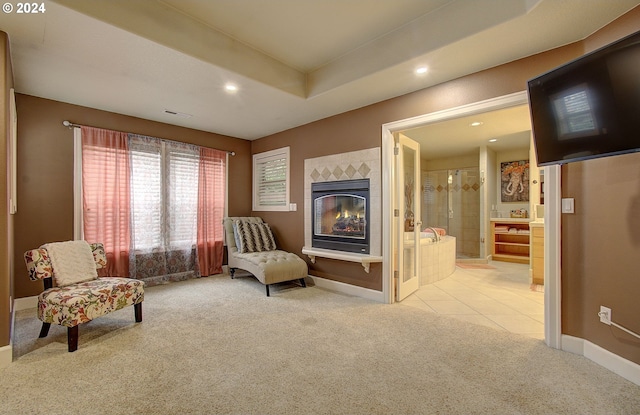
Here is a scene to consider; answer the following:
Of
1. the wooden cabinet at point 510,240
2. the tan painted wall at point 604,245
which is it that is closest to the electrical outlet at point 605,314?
the tan painted wall at point 604,245

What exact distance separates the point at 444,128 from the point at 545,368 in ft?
12.4

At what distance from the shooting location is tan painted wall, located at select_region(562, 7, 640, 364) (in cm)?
185

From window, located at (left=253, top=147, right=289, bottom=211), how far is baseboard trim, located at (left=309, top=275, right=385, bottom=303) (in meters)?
1.32

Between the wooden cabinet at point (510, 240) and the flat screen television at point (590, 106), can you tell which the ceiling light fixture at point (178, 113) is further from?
the wooden cabinet at point (510, 240)

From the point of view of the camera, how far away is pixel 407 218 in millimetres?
3828

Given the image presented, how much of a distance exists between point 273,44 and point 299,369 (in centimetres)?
284

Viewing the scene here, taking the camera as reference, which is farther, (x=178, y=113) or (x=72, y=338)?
(x=178, y=113)

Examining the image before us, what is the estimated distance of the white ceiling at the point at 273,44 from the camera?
1985 mm

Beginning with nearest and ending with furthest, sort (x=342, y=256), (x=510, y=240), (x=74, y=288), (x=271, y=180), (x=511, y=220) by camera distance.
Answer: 1. (x=74, y=288)
2. (x=342, y=256)
3. (x=271, y=180)
4. (x=511, y=220)
5. (x=510, y=240)

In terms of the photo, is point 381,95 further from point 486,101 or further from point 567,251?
point 567,251

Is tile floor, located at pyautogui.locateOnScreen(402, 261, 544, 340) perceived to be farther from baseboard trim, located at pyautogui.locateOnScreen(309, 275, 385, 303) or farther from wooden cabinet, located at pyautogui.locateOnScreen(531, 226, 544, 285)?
baseboard trim, located at pyautogui.locateOnScreen(309, 275, 385, 303)

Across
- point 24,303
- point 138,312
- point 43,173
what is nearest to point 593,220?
point 138,312

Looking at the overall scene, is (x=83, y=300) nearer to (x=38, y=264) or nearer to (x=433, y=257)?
(x=38, y=264)

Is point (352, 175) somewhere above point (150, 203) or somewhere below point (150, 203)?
above
